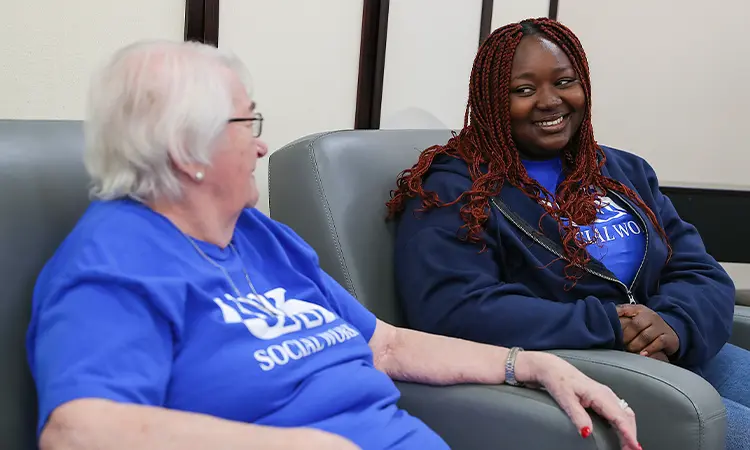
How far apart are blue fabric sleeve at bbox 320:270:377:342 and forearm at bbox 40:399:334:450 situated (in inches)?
15.7

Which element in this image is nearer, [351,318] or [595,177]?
[351,318]

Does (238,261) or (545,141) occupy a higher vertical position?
(545,141)

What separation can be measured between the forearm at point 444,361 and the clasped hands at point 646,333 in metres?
0.31

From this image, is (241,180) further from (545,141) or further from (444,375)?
(545,141)

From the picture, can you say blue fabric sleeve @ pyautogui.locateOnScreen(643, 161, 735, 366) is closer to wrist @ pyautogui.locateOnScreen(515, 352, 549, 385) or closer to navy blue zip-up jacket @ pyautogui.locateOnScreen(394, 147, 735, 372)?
navy blue zip-up jacket @ pyautogui.locateOnScreen(394, 147, 735, 372)

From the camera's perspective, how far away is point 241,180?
1.18m

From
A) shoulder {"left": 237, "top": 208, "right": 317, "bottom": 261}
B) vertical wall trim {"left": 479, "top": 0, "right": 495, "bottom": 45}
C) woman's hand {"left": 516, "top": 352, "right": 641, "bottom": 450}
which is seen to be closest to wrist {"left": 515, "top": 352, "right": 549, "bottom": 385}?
woman's hand {"left": 516, "top": 352, "right": 641, "bottom": 450}

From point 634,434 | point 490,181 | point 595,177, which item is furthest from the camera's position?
point 595,177

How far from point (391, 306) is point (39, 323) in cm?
87

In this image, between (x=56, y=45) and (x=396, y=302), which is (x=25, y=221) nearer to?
(x=56, y=45)

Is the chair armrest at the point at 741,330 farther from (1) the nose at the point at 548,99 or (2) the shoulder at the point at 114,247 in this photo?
(2) the shoulder at the point at 114,247

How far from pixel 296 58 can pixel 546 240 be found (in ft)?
2.79

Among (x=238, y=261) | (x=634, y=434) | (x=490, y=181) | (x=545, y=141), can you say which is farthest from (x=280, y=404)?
(x=545, y=141)

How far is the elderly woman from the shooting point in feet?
3.10
